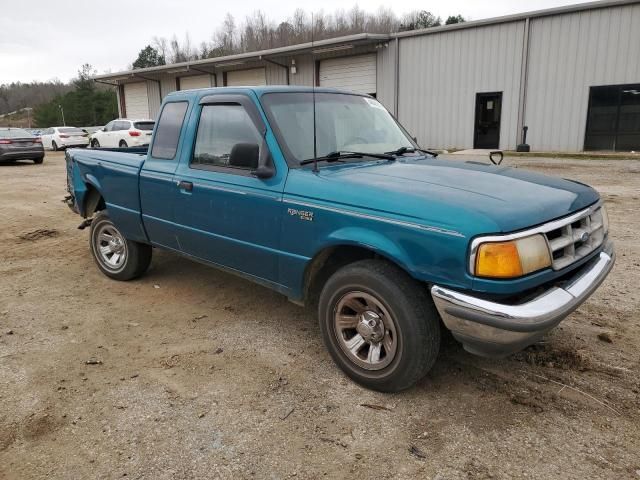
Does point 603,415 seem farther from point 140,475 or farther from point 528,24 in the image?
point 528,24

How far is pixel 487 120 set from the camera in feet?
66.1

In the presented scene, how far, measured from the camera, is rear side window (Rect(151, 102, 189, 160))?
14.5 feet

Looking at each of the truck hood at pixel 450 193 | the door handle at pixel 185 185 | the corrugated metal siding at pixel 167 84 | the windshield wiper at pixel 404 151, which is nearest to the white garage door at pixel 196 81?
the corrugated metal siding at pixel 167 84

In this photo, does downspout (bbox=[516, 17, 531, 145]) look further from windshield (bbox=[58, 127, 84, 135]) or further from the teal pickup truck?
windshield (bbox=[58, 127, 84, 135])

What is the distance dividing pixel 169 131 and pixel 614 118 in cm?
1799

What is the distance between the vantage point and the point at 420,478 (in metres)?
2.45

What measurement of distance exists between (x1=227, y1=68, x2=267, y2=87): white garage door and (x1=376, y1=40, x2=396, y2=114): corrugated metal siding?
23.8 ft

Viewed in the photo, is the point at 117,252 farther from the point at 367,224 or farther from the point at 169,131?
the point at 367,224

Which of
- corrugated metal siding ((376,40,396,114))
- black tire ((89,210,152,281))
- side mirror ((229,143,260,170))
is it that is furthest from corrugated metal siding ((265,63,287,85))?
side mirror ((229,143,260,170))

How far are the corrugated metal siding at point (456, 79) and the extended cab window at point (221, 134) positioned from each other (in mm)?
17718

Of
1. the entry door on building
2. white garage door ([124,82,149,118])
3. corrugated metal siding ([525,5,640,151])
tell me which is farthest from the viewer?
white garage door ([124,82,149,118])

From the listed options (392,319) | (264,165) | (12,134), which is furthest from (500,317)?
(12,134)

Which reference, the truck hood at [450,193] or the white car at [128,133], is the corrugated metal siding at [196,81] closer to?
the white car at [128,133]

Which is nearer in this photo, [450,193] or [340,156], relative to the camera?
[450,193]
